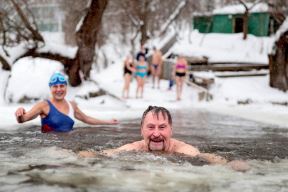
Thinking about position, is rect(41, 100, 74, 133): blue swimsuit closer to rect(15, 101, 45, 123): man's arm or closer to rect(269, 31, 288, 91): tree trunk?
rect(15, 101, 45, 123): man's arm

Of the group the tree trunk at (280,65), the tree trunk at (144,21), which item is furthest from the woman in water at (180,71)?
the tree trunk at (144,21)

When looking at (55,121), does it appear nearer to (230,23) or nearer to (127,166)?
(127,166)

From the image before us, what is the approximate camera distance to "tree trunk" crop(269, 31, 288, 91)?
1912 centimetres

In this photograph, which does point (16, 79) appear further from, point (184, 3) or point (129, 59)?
point (184, 3)

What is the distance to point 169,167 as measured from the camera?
5.68 metres

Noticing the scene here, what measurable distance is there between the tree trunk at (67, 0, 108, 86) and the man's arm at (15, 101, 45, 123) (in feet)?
32.5

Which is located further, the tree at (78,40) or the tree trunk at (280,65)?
the tree trunk at (280,65)

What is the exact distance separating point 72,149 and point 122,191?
8.56 ft

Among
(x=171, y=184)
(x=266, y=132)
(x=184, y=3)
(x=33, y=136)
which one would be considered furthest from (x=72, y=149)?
(x=184, y=3)

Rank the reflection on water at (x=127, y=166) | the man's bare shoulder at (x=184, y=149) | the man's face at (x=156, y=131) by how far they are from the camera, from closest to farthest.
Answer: the reflection on water at (x=127, y=166)
the man's face at (x=156, y=131)
the man's bare shoulder at (x=184, y=149)

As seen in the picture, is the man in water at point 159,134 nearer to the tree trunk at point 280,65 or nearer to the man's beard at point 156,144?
the man's beard at point 156,144

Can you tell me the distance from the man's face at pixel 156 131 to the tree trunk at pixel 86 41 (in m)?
12.4

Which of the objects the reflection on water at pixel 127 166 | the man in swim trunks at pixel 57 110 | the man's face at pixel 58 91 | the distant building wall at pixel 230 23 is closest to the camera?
the reflection on water at pixel 127 166

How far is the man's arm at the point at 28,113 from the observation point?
7340 mm
